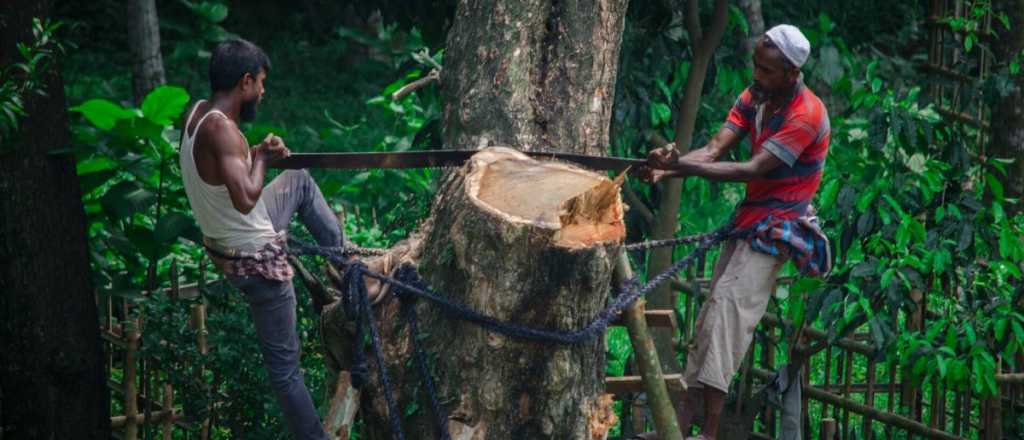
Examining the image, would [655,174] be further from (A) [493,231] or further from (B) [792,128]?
(A) [493,231]

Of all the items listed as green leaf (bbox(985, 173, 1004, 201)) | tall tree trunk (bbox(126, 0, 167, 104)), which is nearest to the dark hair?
green leaf (bbox(985, 173, 1004, 201))

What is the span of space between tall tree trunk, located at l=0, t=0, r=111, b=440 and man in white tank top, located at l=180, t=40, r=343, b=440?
62.7 inches

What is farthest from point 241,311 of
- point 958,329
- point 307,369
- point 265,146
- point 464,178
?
point 958,329

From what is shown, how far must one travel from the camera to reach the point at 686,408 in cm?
475

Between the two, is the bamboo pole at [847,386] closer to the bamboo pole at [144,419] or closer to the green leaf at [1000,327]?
the green leaf at [1000,327]

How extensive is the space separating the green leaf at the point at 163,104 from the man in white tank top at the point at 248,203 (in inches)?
63.9

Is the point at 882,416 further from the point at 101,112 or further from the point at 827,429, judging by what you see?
the point at 101,112

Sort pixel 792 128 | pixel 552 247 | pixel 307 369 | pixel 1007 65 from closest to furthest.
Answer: pixel 552 247, pixel 792 128, pixel 307 369, pixel 1007 65

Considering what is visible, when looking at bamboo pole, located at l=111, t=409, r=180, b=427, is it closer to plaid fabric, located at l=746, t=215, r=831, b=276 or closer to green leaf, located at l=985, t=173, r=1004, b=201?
plaid fabric, located at l=746, t=215, r=831, b=276

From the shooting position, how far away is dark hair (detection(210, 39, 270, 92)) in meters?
4.35

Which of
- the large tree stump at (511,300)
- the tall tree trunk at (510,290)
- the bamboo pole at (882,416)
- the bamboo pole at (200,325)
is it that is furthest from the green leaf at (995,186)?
the bamboo pole at (200,325)

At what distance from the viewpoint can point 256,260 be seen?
4457 mm

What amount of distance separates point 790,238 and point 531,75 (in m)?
1.06

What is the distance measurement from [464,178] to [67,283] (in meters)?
2.61
